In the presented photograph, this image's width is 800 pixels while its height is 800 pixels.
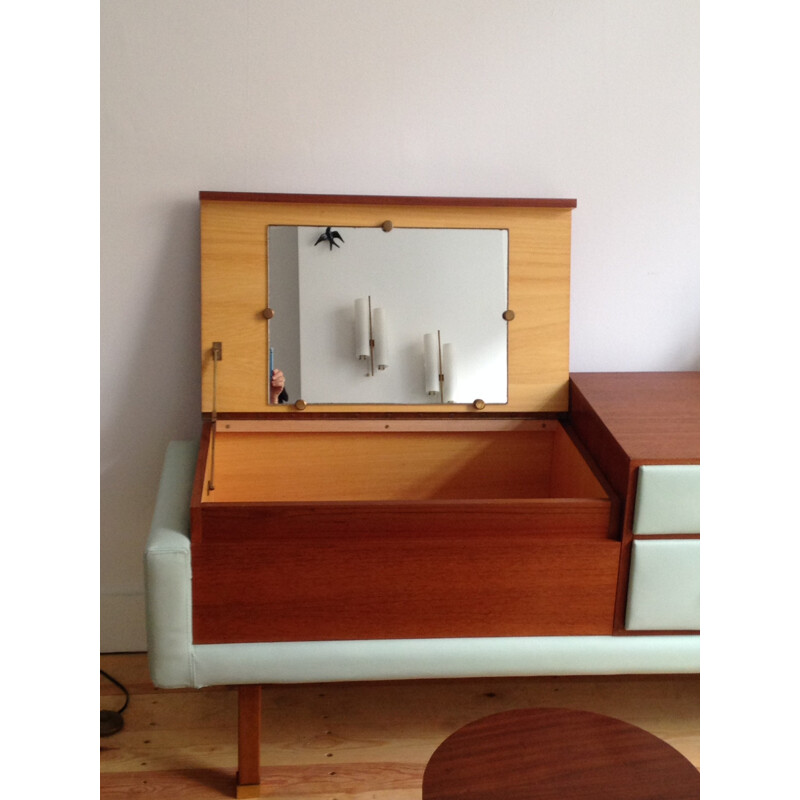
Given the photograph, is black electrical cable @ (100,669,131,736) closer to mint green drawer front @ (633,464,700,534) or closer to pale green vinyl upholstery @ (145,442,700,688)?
pale green vinyl upholstery @ (145,442,700,688)

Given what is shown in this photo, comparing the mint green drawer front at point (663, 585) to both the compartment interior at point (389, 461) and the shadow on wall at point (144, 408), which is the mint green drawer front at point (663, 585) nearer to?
the compartment interior at point (389, 461)

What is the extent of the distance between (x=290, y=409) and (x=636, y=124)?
3.37 feet

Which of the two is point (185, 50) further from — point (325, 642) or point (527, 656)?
point (527, 656)

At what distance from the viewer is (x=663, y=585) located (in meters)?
1.58

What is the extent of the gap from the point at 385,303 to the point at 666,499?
2.51 feet

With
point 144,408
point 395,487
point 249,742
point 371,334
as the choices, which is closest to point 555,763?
point 249,742

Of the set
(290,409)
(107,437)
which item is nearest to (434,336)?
(290,409)

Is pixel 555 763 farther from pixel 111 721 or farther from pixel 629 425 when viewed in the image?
pixel 111 721

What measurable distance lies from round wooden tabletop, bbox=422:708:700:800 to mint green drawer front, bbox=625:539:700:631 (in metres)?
0.32

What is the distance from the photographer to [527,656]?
1.60 meters

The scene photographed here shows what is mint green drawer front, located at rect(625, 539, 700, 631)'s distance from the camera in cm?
157

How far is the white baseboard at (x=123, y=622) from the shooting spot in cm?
213

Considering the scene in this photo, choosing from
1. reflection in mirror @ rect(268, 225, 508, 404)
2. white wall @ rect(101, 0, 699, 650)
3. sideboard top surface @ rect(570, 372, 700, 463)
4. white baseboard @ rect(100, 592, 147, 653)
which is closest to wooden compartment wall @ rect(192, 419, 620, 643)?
sideboard top surface @ rect(570, 372, 700, 463)
